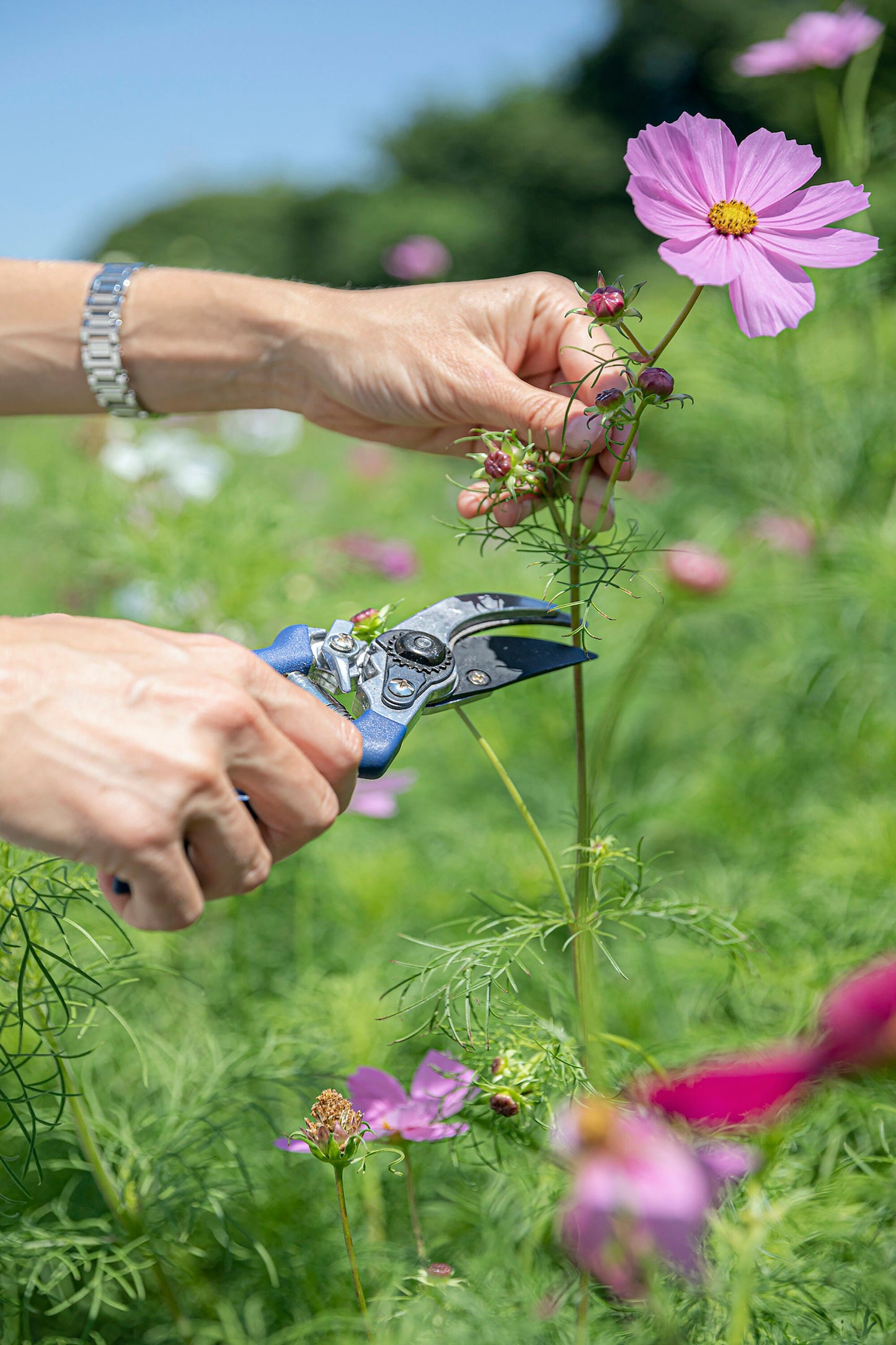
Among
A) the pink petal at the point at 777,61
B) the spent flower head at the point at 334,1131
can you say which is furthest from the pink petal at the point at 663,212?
the pink petal at the point at 777,61

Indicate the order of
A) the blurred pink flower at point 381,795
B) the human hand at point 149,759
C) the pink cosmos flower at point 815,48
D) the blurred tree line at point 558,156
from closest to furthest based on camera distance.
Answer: the human hand at point 149,759
the blurred pink flower at point 381,795
the pink cosmos flower at point 815,48
the blurred tree line at point 558,156

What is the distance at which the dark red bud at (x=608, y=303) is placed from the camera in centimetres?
65

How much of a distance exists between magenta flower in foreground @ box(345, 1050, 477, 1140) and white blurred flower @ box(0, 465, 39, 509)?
2.94 metres

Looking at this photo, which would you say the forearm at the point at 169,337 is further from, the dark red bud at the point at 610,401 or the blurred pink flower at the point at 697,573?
the blurred pink flower at the point at 697,573

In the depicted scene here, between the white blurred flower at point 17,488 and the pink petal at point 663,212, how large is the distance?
10.1ft

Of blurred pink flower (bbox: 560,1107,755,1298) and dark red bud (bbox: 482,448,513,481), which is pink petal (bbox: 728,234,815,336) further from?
blurred pink flower (bbox: 560,1107,755,1298)

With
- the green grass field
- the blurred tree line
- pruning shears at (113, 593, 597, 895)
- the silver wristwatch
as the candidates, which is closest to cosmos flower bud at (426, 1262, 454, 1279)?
the green grass field

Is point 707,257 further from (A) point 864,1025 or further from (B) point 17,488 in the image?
(B) point 17,488

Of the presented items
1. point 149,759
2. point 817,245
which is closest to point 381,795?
point 149,759

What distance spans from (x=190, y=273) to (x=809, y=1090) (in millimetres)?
1050

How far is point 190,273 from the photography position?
1.11 metres

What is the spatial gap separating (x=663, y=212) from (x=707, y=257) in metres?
0.04

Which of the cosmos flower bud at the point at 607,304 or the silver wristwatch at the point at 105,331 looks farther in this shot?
the silver wristwatch at the point at 105,331

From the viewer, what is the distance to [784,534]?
6.17 ft
